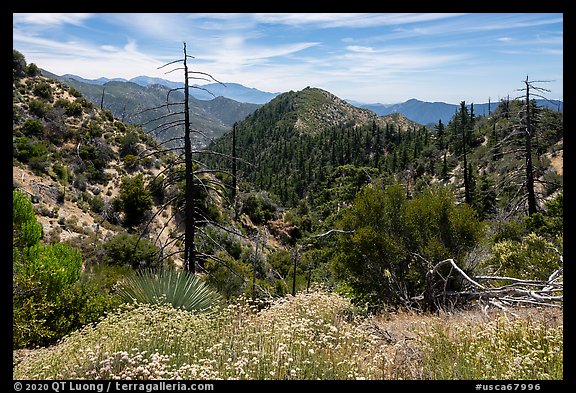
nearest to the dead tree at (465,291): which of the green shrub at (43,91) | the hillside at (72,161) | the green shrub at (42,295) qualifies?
the green shrub at (42,295)

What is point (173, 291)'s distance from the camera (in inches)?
243

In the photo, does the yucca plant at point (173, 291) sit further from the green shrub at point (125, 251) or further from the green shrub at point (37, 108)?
the green shrub at point (37, 108)

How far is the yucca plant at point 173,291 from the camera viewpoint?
6145mm

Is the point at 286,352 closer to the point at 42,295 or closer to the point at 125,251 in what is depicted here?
the point at 42,295

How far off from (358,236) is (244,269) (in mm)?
8156

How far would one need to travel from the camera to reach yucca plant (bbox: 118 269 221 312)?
6.14 m

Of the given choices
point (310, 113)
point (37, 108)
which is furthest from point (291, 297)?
point (310, 113)

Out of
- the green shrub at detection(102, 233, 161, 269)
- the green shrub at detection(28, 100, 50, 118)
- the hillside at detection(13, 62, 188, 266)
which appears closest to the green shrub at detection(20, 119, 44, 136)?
the hillside at detection(13, 62, 188, 266)

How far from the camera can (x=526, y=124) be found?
1658 centimetres

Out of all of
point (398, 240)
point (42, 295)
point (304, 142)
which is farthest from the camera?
point (304, 142)

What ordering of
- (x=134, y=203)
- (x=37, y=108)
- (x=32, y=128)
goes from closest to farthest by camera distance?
(x=134, y=203) < (x=32, y=128) < (x=37, y=108)

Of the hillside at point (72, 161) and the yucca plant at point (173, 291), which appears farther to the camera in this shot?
the hillside at point (72, 161)
